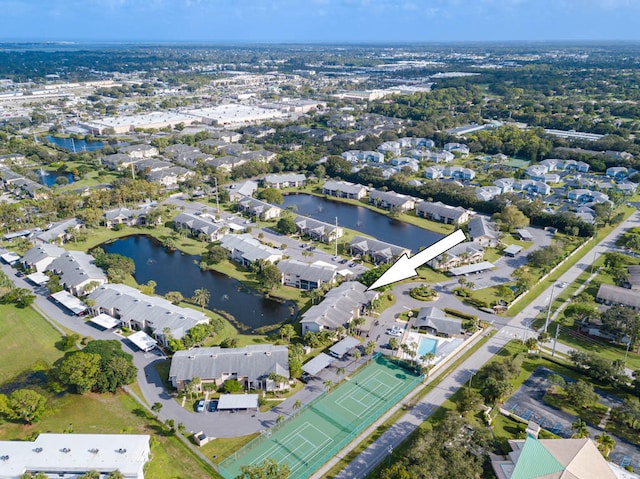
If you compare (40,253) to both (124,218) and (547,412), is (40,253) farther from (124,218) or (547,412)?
(547,412)

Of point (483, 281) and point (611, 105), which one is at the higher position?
Result: point (611, 105)

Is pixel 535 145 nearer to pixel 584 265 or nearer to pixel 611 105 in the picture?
pixel 584 265

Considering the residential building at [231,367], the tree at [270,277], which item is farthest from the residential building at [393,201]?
the residential building at [231,367]

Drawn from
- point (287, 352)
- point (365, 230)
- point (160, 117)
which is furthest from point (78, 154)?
point (287, 352)

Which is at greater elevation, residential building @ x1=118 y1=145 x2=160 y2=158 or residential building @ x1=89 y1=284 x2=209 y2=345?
residential building @ x1=118 y1=145 x2=160 y2=158

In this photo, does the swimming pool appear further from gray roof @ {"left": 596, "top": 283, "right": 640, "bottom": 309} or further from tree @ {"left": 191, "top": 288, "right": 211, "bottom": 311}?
tree @ {"left": 191, "top": 288, "right": 211, "bottom": 311}

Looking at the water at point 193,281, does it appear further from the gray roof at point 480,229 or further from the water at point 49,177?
the water at point 49,177

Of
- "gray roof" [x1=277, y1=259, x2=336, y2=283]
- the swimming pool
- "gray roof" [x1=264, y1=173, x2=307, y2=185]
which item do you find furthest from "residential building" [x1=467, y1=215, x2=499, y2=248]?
"gray roof" [x1=264, y1=173, x2=307, y2=185]
